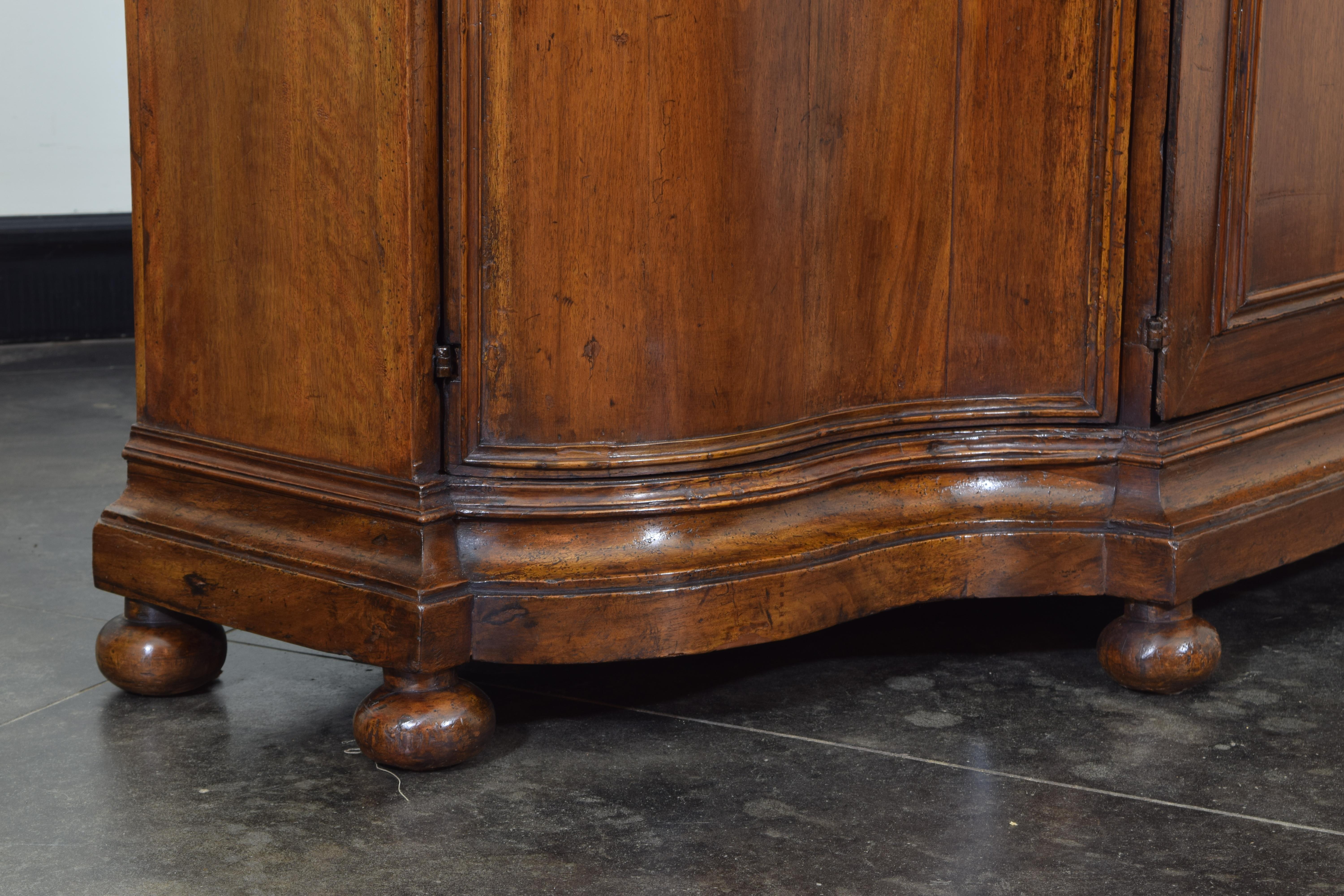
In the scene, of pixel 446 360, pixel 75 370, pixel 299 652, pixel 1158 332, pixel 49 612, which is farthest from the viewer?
pixel 75 370

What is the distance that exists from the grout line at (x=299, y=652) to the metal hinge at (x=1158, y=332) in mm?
1054

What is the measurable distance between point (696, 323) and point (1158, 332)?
576mm

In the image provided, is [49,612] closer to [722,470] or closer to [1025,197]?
[722,470]

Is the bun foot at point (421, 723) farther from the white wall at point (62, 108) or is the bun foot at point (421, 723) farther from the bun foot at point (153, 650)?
the white wall at point (62, 108)

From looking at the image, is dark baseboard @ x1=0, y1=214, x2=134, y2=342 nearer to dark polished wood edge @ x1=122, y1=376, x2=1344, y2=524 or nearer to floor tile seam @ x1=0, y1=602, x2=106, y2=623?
floor tile seam @ x1=0, y1=602, x2=106, y2=623

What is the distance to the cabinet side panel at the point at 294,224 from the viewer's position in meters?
1.66

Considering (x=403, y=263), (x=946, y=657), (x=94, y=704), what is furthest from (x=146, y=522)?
(x=946, y=657)

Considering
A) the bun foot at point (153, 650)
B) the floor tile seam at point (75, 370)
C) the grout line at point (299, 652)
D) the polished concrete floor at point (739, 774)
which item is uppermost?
the bun foot at point (153, 650)

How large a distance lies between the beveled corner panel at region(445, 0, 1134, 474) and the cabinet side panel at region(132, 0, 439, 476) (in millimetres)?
48

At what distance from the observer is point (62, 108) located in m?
4.65

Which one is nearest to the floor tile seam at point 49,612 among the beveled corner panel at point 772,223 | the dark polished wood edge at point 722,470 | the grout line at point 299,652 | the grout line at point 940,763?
the grout line at point 299,652

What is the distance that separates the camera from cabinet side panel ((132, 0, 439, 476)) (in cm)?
166

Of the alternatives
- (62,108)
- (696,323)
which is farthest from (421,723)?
(62,108)

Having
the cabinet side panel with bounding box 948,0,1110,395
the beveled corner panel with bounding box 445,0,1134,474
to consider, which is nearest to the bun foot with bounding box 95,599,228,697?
the beveled corner panel with bounding box 445,0,1134,474
